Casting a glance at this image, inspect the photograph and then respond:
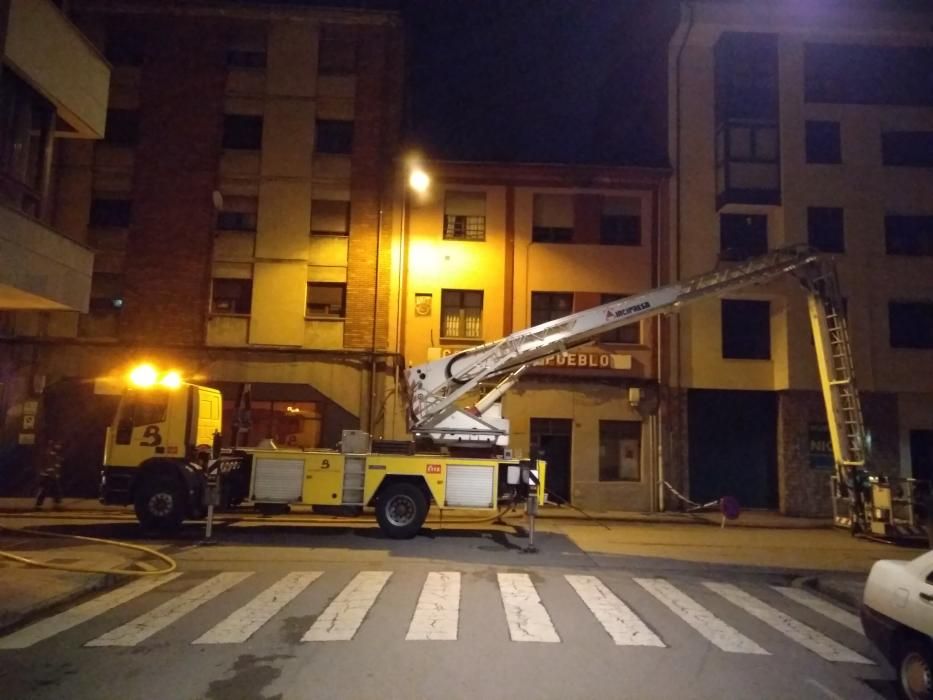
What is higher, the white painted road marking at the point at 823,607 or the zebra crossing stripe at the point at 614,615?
the zebra crossing stripe at the point at 614,615

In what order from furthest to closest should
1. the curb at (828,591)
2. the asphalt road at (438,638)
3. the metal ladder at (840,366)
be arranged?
the metal ladder at (840,366) < the curb at (828,591) < the asphalt road at (438,638)

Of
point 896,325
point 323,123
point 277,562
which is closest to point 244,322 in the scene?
point 323,123

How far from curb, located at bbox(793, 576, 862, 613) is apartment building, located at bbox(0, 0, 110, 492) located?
1228cm

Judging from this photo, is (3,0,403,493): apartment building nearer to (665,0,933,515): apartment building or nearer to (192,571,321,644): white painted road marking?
(665,0,933,515): apartment building

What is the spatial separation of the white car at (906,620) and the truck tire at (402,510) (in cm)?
899

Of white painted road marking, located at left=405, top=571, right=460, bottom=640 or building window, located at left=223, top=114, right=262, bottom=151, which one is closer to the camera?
white painted road marking, located at left=405, top=571, right=460, bottom=640

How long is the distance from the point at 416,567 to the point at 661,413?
13.0m

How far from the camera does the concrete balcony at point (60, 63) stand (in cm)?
1080

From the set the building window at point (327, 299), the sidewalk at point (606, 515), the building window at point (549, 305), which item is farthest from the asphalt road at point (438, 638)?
the building window at point (549, 305)

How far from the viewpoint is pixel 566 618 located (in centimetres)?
809

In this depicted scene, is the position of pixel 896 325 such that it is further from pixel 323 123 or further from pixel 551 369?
pixel 323 123

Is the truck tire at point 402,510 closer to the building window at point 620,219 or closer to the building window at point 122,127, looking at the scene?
the building window at point 620,219

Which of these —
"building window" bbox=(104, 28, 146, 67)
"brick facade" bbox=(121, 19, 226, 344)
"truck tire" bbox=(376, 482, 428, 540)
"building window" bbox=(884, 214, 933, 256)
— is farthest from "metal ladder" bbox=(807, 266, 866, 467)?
"building window" bbox=(104, 28, 146, 67)

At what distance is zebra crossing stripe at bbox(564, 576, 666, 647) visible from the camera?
7.27m
